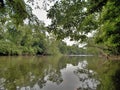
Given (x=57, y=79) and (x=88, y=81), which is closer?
(x=88, y=81)

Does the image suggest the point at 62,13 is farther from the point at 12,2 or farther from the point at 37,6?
the point at 12,2

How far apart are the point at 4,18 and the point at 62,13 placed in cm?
492

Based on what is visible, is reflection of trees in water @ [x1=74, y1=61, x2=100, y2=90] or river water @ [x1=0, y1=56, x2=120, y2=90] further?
reflection of trees in water @ [x1=74, y1=61, x2=100, y2=90]

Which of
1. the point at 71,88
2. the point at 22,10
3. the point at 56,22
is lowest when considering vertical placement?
the point at 71,88

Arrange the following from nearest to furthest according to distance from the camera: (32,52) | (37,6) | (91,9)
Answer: (37,6) → (91,9) → (32,52)

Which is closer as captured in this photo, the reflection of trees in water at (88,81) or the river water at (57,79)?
the river water at (57,79)

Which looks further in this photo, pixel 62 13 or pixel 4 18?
pixel 4 18

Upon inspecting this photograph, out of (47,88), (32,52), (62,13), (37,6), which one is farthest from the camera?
(32,52)

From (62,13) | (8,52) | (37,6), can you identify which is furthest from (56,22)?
(8,52)

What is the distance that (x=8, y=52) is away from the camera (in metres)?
77.2

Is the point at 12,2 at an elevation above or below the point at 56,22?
above

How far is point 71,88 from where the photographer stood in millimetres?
13125

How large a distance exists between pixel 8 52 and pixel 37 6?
69.3 metres

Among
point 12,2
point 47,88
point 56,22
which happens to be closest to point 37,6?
point 56,22
